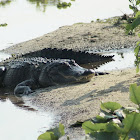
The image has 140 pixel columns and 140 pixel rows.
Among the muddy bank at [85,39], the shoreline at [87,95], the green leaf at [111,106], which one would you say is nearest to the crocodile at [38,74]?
the shoreline at [87,95]

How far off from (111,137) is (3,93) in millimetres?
5205

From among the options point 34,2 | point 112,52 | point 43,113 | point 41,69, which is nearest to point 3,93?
point 41,69

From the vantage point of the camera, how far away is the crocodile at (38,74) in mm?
7166

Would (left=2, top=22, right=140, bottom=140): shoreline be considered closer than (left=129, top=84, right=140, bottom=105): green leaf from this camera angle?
No

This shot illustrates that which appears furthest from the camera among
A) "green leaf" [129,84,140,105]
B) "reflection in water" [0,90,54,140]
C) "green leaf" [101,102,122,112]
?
"reflection in water" [0,90,54,140]

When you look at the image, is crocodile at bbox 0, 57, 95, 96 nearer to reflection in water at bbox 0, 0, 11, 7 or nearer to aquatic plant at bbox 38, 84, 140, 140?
aquatic plant at bbox 38, 84, 140, 140

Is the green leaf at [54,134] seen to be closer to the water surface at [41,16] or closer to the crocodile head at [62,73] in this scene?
the crocodile head at [62,73]

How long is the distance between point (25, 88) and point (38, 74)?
0.69 meters

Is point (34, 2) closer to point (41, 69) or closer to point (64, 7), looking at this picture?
point (64, 7)

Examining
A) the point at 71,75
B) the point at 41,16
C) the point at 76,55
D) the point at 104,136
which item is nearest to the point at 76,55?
the point at 76,55

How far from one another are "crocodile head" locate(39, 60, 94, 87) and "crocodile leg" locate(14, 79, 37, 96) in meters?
0.16

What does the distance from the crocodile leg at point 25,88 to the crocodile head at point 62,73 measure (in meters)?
0.16

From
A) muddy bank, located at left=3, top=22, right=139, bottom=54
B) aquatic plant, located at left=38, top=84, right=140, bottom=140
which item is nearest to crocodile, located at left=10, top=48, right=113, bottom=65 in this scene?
muddy bank, located at left=3, top=22, right=139, bottom=54

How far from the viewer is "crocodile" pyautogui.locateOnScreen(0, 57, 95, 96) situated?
282 inches
